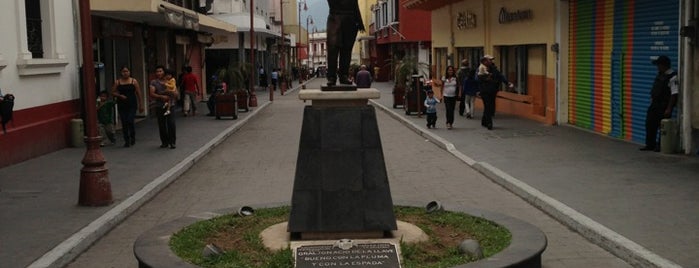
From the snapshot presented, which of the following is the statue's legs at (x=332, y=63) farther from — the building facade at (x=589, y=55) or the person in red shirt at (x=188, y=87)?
the person in red shirt at (x=188, y=87)

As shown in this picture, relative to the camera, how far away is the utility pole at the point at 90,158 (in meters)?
9.57

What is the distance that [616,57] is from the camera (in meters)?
16.6

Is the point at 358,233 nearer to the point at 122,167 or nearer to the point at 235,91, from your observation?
the point at 122,167

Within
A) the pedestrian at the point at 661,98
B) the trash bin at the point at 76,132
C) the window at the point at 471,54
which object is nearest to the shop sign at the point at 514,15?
the window at the point at 471,54

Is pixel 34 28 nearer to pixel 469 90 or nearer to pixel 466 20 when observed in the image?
pixel 469 90

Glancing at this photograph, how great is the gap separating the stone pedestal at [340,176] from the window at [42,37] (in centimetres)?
884

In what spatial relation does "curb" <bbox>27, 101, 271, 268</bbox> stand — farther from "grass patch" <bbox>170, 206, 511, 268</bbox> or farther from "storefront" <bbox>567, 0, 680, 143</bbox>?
"storefront" <bbox>567, 0, 680, 143</bbox>

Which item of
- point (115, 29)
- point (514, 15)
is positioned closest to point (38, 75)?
point (115, 29)

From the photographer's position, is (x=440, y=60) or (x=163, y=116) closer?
(x=163, y=116)

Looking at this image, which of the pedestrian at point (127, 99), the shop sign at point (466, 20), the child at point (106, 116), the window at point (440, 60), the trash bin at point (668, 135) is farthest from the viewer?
the window at point (440, 60)

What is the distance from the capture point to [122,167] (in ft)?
43.8

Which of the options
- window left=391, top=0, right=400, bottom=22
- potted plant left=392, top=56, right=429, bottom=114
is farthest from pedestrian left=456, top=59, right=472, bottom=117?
window left=391, top=0, right=400, bottom=22

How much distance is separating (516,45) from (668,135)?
11061 millimetres

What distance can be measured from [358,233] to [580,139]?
1031cm
